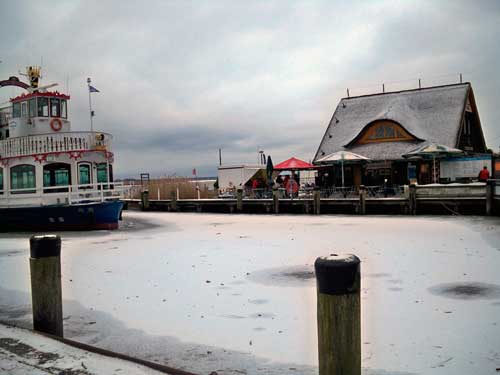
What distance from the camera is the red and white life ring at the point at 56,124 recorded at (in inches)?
793

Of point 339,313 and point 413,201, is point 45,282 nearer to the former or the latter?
point 339,313

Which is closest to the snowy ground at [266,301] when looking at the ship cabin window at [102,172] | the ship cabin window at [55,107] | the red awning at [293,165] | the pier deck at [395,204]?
the pier deck at [395,204]

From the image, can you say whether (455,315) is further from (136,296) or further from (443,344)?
(136,296)

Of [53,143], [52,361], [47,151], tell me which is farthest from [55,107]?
[52,361]

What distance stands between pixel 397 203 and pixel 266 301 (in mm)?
15744

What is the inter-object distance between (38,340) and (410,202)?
18580mm

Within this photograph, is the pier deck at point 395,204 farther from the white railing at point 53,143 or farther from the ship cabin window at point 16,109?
the ship cabin window at point 16,109

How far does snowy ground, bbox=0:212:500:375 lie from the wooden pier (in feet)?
22.7

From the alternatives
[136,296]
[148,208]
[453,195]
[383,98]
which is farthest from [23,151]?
[383,98]

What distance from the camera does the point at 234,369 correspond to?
173 inches

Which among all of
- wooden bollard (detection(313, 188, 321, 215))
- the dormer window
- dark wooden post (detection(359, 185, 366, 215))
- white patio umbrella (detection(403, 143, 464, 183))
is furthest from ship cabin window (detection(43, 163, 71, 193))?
the dormer window

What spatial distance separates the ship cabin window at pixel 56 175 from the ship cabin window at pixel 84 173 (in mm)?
411

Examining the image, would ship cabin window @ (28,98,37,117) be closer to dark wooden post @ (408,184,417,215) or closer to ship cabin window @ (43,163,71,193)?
ship cabin window @ (43,163,71,193)

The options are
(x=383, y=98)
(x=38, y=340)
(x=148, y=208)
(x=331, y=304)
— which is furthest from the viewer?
(x=383, y=98)
